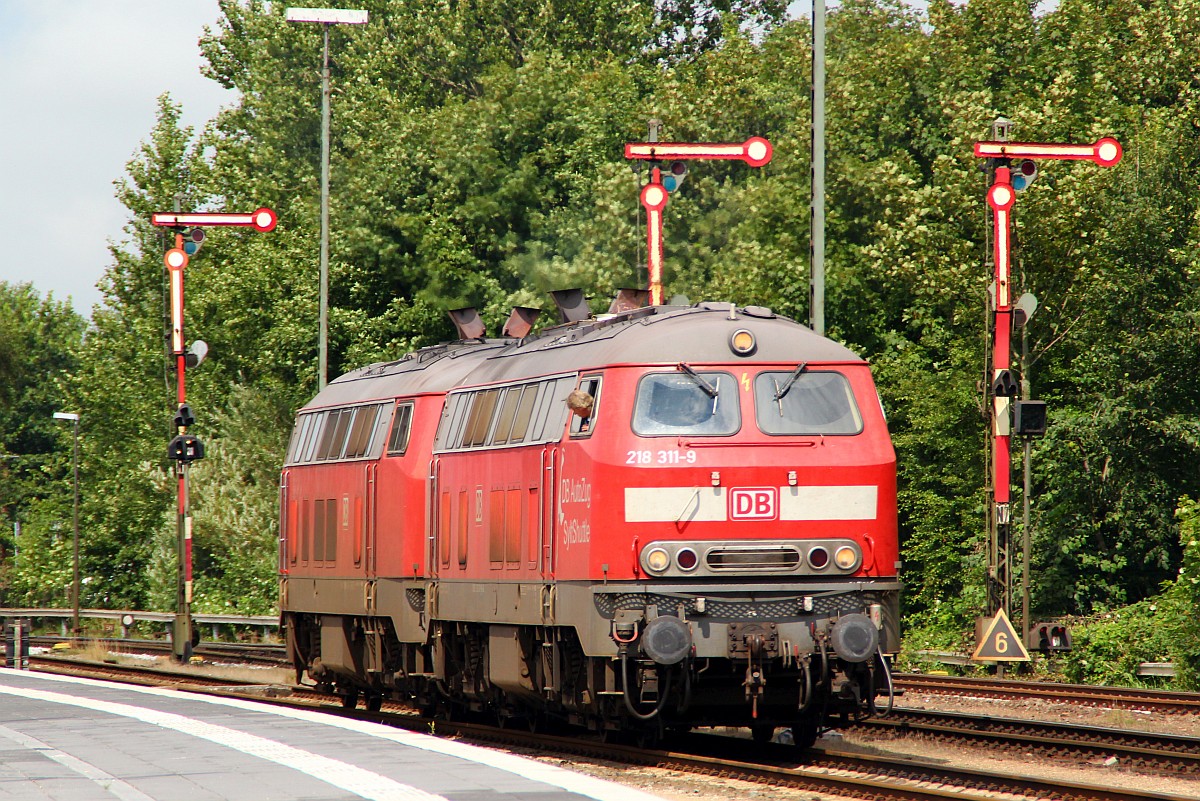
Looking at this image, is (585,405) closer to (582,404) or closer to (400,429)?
(582,404)

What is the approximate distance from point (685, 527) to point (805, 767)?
2.57 metres

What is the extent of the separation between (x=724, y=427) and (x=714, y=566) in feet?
4.10

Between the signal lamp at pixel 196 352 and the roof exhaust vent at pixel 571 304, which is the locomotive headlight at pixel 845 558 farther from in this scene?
the signal lamp at pixel 196 352

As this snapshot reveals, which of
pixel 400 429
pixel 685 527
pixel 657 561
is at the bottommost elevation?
pixel 657 561

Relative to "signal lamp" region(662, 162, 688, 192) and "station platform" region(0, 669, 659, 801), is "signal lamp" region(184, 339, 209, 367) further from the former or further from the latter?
"station platform" region(0, 669, 659, 801)

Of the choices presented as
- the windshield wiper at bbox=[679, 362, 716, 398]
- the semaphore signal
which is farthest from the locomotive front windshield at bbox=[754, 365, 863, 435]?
the semaphore signal

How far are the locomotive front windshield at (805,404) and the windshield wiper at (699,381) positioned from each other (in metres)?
0.40

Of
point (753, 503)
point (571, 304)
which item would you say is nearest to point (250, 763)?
point (753, 503)

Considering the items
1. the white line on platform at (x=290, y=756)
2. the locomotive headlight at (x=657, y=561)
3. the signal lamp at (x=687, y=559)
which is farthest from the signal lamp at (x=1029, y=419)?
the white line on platform at (x=290, y=756)

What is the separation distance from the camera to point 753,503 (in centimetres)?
1477

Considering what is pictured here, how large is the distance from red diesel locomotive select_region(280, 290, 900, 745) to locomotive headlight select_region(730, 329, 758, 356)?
13mm

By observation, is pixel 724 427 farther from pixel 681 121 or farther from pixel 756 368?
pixel 681 121

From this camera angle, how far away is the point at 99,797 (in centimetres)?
1146

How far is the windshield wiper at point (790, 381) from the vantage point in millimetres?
15273
